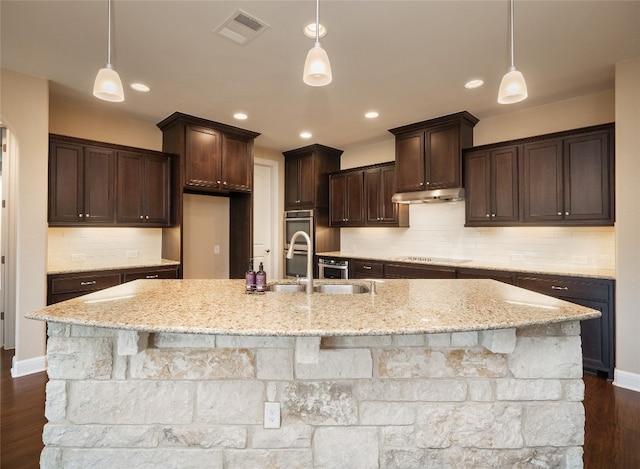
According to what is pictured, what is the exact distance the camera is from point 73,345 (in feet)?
5.05

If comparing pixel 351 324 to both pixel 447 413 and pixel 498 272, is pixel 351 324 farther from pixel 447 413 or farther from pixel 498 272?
pixel 498 272

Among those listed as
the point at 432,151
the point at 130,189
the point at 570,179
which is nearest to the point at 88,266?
the point at 130,189

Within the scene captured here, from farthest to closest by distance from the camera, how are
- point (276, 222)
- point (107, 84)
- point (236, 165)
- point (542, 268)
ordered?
1. point (276, 222)
2. point (236, 165)
3. point (542, 268)
4. point (107, 84)

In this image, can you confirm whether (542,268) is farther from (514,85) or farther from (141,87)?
(141,87)

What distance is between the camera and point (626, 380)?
2.80 meters

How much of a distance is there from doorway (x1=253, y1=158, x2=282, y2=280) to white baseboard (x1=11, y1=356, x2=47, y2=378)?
3.03 meters

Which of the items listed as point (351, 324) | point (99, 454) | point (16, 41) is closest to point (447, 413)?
point (351, 324)

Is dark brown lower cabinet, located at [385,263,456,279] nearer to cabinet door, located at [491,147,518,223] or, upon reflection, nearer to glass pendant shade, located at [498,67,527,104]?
cabinet door, located at [491,147,518,223]

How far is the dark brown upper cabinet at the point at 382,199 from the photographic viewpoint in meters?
4.77

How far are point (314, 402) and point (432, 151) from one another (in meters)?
3.51

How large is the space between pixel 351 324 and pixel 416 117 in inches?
138

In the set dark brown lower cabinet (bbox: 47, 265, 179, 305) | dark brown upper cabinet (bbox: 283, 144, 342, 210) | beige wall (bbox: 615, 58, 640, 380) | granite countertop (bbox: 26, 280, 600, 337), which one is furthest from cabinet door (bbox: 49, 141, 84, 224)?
beige wall (bbox: 615, 58, 640, 380)

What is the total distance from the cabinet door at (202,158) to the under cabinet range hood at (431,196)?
2374 mm

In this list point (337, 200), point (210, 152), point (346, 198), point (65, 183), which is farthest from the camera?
point (337, 200)
